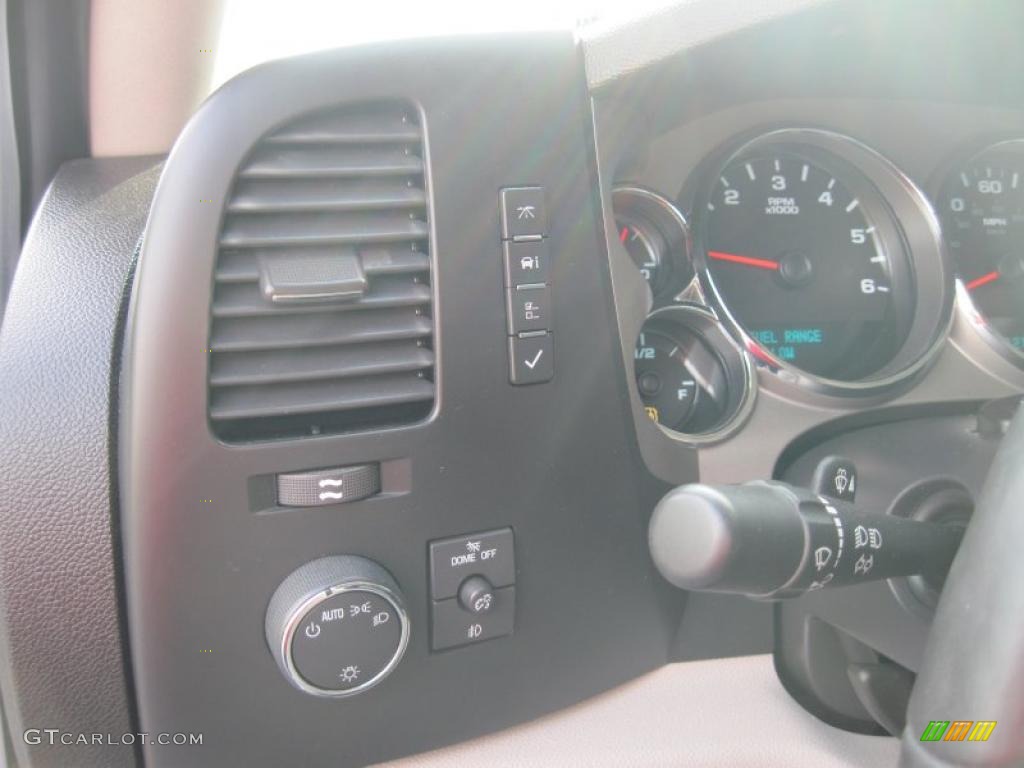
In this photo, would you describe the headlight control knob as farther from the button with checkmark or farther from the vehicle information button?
the button with checkmark

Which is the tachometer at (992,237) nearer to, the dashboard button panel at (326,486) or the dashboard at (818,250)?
the dashboard at (818,250)

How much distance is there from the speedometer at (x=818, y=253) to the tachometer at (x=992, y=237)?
0.20 metres

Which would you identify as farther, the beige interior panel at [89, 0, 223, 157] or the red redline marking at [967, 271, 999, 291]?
the red redline marking at [967, 271, 999, 291]

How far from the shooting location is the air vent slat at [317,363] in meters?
0.91

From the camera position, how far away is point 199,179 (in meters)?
0.89

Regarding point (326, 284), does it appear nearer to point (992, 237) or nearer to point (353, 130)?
point (353, 130)

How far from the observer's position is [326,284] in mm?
905

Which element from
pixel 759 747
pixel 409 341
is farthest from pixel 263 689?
pixel 759 747

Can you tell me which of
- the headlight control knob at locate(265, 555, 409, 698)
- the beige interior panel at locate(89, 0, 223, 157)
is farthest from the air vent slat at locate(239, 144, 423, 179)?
the beige interior panel at locate(89, 0, 223, 157)

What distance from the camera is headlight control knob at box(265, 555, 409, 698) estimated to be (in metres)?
0.90

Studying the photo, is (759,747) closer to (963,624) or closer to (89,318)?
(963,624)

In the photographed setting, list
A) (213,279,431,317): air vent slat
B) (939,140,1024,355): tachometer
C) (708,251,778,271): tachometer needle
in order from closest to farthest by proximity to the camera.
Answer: (213,279,431,317): air vent slat, (708,251,778,271): tachometer needle, (939,140,1024,355): tachometer

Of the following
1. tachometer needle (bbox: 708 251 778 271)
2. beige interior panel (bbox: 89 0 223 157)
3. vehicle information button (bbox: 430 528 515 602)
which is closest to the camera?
vehicle information button (bbox: 430 528 515 602)

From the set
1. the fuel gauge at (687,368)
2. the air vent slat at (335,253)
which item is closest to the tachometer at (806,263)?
the fuel gauge at (687,368)
